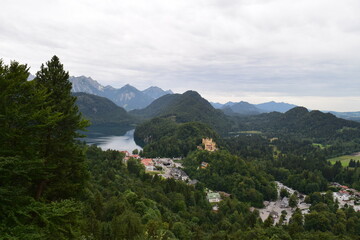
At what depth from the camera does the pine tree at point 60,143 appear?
14197 mm

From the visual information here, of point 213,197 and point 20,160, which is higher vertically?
point 20,160

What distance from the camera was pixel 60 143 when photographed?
14.6m

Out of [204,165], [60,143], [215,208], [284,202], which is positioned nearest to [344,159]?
[284,202]

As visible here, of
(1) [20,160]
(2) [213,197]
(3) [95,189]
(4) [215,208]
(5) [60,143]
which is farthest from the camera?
(2) [213,197]

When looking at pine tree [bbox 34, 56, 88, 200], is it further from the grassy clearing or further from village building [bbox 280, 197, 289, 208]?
the grassy clearing

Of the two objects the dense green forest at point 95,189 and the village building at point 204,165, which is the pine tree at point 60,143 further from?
the village building at point 204,165

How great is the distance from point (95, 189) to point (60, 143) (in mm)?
33374

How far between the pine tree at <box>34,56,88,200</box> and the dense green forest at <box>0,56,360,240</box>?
0.20ft

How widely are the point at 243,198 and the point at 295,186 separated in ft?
103

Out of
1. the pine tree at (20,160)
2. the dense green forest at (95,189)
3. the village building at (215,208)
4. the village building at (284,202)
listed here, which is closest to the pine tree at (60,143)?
the dense green forest at (95,189)

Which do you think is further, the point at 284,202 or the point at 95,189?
the point at 284,202

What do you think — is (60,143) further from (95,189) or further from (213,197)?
(213,197)

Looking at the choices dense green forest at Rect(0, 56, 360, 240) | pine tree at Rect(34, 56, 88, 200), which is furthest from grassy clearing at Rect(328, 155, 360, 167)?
pine tree at Rect(34, 56, 88, 200)

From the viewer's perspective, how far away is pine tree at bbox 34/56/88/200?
1420 centimetres
